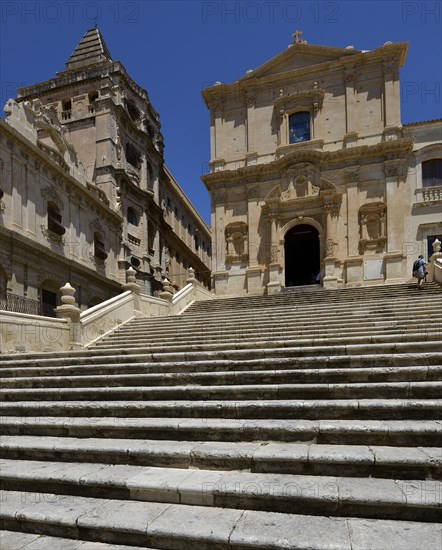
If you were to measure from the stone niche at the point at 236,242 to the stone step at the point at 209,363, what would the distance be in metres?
14.1

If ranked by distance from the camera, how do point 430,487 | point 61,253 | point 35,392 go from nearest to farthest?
point 430,487, point 35,392, point 61,253

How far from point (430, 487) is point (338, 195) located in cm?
1813

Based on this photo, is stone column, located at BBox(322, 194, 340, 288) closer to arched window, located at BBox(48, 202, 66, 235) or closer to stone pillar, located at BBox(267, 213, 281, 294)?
stone pillar, located at BBox(267, 213, 281, 294)

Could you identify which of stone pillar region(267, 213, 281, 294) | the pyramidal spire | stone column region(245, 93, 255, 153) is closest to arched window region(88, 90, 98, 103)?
the pyramidal spire

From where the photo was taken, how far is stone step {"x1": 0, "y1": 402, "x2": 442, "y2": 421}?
3.93 metres

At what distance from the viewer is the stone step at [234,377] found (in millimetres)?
4586

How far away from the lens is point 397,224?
730 inches

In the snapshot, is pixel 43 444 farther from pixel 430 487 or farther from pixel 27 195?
pixel 27 195

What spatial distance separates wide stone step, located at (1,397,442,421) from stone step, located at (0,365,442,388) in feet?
1.51

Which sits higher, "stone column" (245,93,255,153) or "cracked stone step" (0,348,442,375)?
"stone column" (245,93,255,153)

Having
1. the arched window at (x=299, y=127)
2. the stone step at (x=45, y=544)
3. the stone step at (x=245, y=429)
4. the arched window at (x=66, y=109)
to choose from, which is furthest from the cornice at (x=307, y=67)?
the stone step at (x=45, y=544)

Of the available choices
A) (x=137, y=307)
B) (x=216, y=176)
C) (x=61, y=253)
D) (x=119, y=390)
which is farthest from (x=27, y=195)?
(x=119, y=390)

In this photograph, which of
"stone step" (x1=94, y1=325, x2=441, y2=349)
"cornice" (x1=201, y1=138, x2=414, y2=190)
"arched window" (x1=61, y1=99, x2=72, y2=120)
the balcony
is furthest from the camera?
"arched window" (x1=61, y1=99, x2=72, y2=120)

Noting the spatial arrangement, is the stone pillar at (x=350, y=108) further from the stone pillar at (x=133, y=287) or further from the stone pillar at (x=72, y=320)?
the stone pillar at (x=72, y=320)
